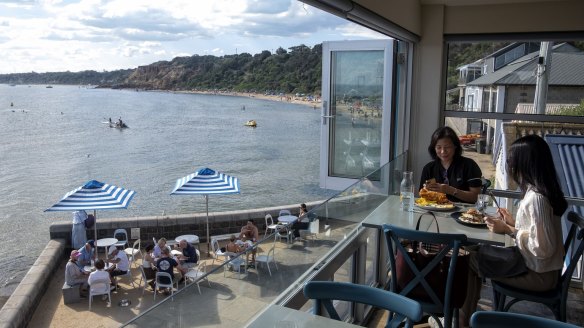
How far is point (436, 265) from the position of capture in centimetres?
199

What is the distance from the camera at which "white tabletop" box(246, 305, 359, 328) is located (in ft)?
4.43

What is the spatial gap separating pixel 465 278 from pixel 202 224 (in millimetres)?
8925

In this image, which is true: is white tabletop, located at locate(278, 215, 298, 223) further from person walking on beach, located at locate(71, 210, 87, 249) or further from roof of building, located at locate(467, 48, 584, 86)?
roof of building, located at locate(467, 48, 584, 86)

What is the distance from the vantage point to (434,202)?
2.71 metres

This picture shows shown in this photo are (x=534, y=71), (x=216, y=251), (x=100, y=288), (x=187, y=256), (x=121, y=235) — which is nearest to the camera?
(x=534, y=71)

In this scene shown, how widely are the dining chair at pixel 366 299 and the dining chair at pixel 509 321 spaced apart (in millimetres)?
154

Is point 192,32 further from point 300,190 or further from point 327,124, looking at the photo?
point 327,124

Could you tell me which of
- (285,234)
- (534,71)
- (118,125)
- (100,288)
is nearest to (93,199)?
(100,288)

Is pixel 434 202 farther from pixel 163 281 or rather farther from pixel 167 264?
pixel 163 281

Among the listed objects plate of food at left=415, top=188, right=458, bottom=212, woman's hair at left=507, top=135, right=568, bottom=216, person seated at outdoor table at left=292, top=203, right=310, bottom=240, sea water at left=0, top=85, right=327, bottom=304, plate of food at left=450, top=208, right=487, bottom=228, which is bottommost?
sea water at left=0, top=85, right=327, bottom=304

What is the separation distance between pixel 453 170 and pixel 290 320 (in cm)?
196

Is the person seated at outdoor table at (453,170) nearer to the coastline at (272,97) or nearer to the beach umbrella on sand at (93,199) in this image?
the beach umbrella on sand at (93,199)

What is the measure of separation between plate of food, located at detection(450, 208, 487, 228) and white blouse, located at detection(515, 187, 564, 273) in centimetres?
32

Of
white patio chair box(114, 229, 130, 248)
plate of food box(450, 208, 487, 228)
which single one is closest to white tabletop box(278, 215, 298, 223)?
white patio chair box(114, 229, 130, 248)
